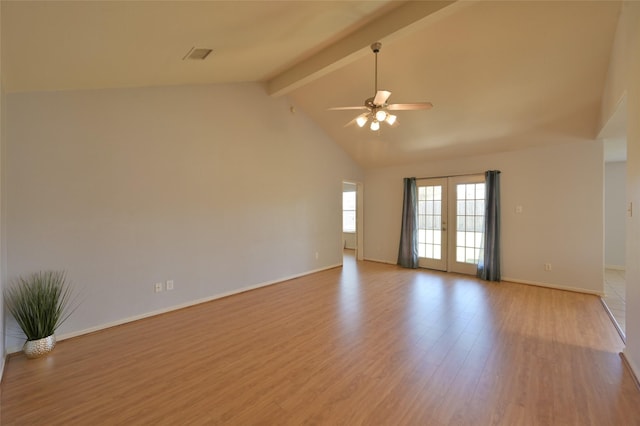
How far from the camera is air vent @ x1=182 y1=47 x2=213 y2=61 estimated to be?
9.01ft

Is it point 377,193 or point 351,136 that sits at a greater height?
point 351,136

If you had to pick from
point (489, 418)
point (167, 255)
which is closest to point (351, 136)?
point (167, 255)

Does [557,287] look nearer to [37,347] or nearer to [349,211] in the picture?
[349,211]

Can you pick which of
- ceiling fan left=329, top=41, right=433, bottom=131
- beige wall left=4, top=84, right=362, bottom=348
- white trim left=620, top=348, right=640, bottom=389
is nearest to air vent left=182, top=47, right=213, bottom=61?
beige wall left=4, top=84, right=362, bottom=348

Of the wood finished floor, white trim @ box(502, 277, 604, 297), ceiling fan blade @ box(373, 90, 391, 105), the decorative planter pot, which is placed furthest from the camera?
white trim @ box(502, 277, 604, 297)

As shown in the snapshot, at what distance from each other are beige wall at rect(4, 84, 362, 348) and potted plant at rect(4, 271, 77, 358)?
0.15 metres

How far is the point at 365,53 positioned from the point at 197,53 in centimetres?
190

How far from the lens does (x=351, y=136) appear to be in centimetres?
608

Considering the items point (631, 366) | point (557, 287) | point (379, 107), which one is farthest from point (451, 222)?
point (379, 107)

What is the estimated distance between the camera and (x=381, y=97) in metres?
2.77

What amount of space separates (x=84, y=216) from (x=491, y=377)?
434 cm

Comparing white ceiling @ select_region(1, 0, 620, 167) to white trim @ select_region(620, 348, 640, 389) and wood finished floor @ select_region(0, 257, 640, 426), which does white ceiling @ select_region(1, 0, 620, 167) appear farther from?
white trim @ select_region(620, 348, 640, 389)

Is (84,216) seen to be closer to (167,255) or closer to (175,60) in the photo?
(167,255)

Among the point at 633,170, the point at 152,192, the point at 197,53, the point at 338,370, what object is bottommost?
the point at 338,370
